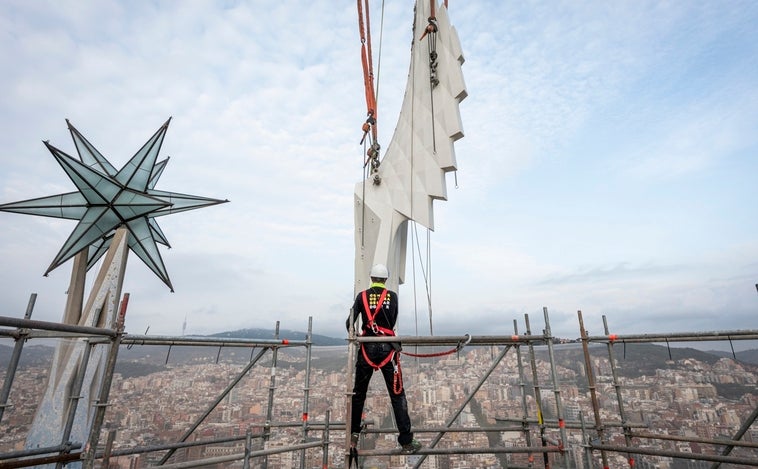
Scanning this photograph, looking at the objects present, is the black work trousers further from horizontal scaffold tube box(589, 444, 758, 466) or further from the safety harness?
horizontal scaffold tube box(589, 444, 758, 466)

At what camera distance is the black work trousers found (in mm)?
4701

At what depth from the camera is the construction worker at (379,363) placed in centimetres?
469

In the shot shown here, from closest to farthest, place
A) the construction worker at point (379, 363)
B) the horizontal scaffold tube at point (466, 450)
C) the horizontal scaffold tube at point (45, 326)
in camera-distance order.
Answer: the horizontal scaffold tube at point (45, 326) → the horizontal scaffold tube at point (466, 450) → the construction worker at point (379, 363)

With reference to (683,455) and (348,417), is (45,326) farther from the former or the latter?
(683,455)

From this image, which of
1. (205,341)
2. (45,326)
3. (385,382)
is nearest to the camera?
(45,326)

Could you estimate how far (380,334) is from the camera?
5047 mm

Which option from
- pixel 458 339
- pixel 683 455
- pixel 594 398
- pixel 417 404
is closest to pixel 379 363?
pixel 458 339

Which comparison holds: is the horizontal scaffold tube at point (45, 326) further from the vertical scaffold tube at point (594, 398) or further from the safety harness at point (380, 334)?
the vertical scaffold tube at point (594, 398)

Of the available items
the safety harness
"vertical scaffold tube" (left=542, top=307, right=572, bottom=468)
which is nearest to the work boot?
the safety harness

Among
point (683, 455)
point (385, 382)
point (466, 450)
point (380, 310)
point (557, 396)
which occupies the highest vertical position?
point (380, 310)

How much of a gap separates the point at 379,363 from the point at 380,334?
411mm

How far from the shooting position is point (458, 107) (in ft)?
27.6

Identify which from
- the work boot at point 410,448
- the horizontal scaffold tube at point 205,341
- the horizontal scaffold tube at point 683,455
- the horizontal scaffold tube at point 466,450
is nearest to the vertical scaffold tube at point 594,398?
the horizontal scaffold tube at point 683,455

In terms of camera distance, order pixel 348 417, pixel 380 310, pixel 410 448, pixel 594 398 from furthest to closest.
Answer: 1. pixel 594 398
2. pixel 380 310
3. pixel 410 448
4. pixel 348 417
